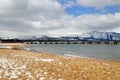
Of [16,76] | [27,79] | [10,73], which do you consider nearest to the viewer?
[27,79]

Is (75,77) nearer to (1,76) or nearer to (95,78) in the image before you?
(95,78)

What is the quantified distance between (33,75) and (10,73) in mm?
1574

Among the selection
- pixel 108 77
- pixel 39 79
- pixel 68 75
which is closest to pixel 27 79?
pixel 39 79

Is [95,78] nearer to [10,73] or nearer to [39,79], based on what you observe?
[39,79]

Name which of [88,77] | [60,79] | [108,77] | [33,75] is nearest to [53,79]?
[60,79]

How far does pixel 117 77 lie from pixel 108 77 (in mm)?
598

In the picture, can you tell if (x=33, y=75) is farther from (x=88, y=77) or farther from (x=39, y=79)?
(x=88, y=77)

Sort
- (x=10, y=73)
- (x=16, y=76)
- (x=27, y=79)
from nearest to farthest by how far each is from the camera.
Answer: (x=27, y=79) < (x=16, y=76) < (x=10, y=73)

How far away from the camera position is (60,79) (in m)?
13.0

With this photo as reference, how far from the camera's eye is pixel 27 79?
1247cm

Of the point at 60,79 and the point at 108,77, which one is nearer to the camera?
the point at 60,79

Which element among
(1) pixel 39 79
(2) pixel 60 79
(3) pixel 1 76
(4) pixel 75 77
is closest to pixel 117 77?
(4) pixel 75 77

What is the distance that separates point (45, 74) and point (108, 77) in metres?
4.00

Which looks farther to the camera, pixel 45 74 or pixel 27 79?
pixel 45 74
